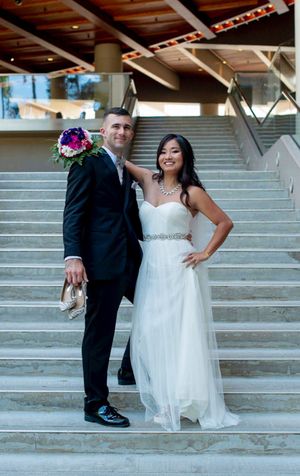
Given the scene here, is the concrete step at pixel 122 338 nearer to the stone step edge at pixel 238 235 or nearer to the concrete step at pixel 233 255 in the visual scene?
Answer: the concrete step at pixel 233 255

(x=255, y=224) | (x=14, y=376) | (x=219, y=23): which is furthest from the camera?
(x=219, y=23)

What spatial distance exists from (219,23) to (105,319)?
16.0m

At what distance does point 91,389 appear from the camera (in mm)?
3227

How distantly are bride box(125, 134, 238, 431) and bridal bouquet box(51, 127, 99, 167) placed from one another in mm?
402

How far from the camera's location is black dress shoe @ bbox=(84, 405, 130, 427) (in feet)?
10.7

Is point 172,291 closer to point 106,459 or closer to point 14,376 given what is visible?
point 106,459

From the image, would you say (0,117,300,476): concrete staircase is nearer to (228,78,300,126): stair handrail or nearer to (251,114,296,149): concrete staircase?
(251,114,296,149): concrete staircase

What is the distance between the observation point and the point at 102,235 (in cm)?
315

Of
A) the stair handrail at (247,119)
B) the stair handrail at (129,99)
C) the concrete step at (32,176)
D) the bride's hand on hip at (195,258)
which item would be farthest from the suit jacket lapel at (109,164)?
the stair handrail at (129,99)

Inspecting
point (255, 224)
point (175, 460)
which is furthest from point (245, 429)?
point (255, 224)

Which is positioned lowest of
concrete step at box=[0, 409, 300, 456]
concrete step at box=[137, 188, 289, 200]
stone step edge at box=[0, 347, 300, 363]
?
concrete step at box=[0, 409, 300, 456]

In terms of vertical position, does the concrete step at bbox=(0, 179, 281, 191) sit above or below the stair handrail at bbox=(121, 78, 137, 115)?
below

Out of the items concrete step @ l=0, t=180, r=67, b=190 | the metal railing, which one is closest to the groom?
concrete step @ l=0, t=180, r=67, b=190

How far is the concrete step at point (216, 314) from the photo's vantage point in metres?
4.47
